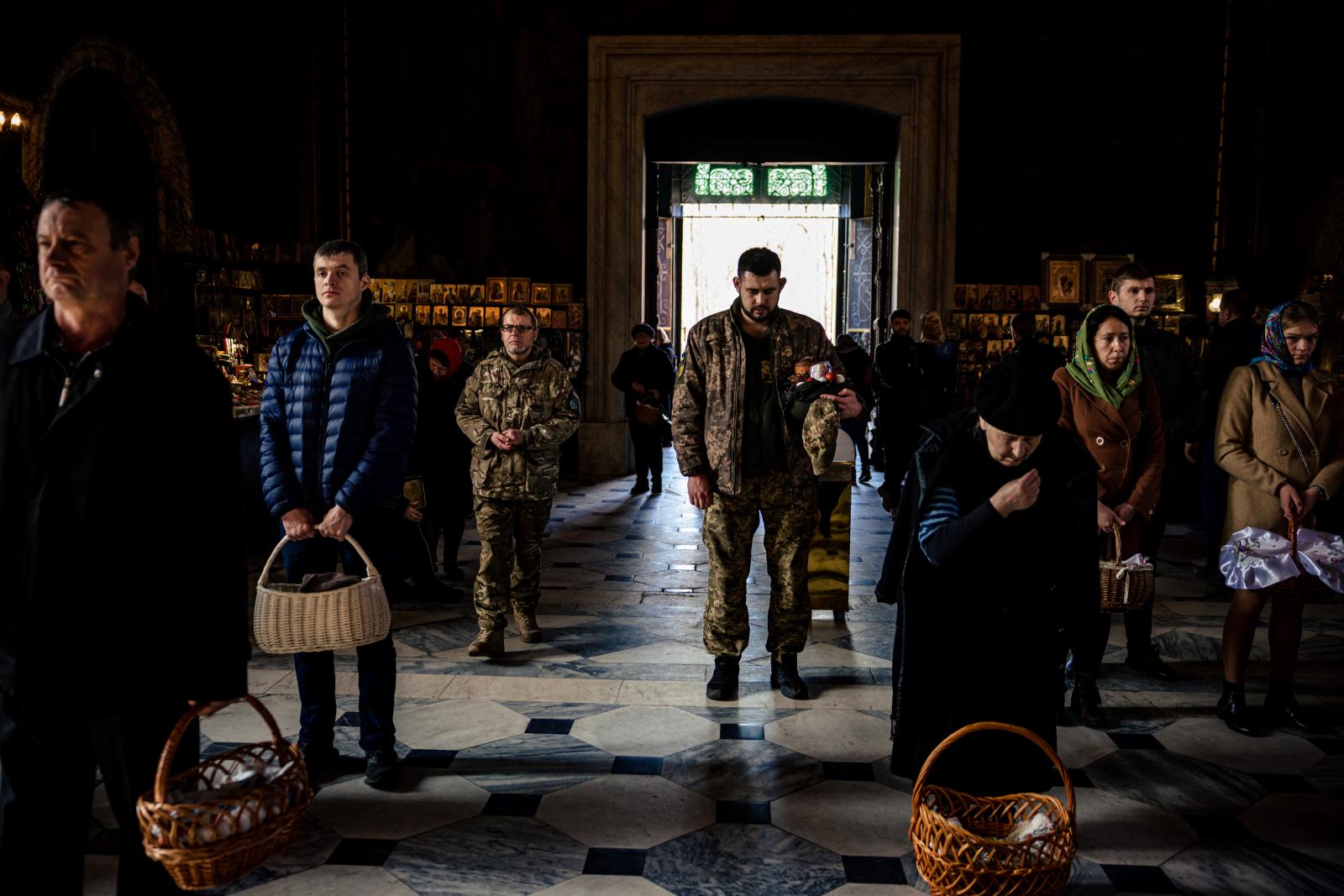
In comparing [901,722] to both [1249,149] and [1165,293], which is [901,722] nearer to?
[1165,293]

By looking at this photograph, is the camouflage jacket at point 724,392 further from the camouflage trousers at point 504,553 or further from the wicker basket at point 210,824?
the wicker basket at point 210,824

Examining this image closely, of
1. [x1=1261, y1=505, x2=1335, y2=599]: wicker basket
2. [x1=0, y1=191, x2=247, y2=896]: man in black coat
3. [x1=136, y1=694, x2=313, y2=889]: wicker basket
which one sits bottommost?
[x1=136, y1=694, x2=313, y2=889]: wicker basket

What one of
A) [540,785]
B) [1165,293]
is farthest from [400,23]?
[540,785]

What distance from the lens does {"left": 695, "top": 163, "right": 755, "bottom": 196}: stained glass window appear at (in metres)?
29.0

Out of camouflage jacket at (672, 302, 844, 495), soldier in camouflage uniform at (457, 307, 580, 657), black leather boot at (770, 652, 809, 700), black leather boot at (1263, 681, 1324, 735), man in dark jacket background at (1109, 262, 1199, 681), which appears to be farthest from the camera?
soldier in camouflage uniform at (457, 307, 580, 657)

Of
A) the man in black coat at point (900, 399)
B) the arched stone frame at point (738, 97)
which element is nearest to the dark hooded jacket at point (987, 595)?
the man in black coat at point (900, 399)

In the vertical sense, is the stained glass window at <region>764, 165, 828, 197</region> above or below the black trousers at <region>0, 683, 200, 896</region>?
above

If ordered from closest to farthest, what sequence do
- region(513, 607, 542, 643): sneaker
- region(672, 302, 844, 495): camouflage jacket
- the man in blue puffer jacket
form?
the man in blue puffer jacket
region(672, 302, 844, 495): camouflage jacket
region(513, 607, 542, 643): sneaker

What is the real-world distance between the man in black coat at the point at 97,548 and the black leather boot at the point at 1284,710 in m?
4.35

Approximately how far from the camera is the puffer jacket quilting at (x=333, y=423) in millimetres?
3783

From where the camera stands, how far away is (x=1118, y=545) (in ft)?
14.5

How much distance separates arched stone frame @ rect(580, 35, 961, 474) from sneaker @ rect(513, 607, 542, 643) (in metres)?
7.81

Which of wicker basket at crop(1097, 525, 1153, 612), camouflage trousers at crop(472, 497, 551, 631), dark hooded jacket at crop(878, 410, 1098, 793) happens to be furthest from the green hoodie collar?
wicker basket at crop(1097, 525, 1153, 612)

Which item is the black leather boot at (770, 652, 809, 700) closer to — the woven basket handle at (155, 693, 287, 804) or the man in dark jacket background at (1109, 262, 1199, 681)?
the man in dark jacket background at (1109, 262, 1199, 681)
